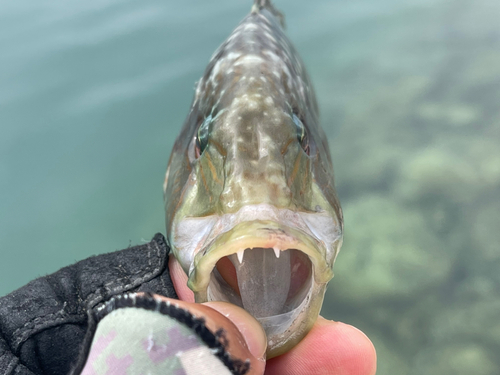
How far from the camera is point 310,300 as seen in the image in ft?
4.71

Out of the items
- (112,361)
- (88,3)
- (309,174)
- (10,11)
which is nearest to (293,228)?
(309,174)

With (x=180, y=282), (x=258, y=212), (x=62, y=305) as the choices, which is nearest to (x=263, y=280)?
(x=258, y=212)

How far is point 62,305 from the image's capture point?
70.1 inches

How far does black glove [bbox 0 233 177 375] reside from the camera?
1.66m

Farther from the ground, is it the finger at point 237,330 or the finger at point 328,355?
the finger at point 237,330

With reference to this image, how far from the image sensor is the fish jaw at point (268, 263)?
124cm

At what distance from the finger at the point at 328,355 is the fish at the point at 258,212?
0.20 metres

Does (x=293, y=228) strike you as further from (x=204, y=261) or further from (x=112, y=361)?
(x=112, y=361)

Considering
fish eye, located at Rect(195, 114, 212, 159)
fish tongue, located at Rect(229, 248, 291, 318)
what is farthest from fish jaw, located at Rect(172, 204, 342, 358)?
fish eye, located at Rect(195, 114, 212, 159)

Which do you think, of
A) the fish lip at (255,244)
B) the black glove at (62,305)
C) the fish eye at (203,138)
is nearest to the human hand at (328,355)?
the fish lip at (255,244)

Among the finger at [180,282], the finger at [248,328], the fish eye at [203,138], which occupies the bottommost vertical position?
the finger at [180,282]

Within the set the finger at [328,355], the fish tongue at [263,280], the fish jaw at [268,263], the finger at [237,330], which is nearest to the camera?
the finger at [237,330]

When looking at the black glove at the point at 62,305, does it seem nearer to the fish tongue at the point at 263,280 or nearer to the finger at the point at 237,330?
the fish tongue at the point at 263,280

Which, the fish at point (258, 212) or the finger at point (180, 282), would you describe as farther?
the finger at point (180, 282)
